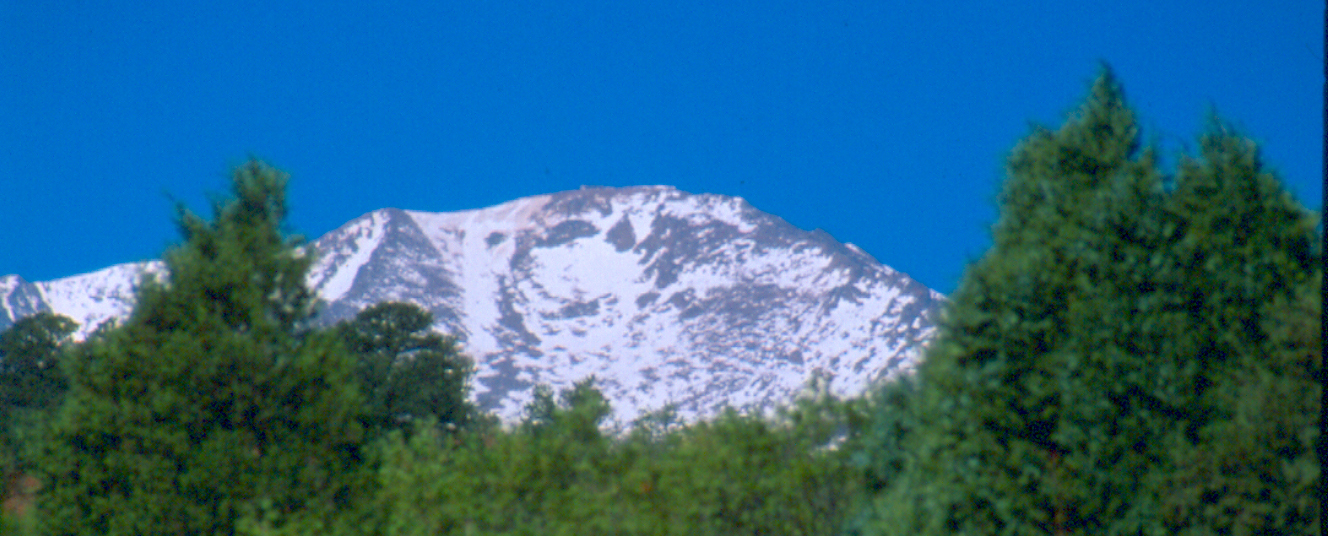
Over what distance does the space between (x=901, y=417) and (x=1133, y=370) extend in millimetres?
1814

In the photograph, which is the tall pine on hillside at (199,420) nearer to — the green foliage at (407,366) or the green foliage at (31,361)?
the green foliage at (407,366)

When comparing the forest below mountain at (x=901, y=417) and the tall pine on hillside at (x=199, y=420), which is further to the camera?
the tall pine on hillside at (x=199, y=420)

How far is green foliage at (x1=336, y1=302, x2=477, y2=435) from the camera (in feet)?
114

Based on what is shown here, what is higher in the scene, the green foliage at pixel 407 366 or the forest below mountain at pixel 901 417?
the green foliage at pixel 407 366

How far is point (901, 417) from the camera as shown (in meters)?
7.50

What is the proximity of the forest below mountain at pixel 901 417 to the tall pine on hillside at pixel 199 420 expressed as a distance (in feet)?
0.08

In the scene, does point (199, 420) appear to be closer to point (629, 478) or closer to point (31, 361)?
point (629, 478)

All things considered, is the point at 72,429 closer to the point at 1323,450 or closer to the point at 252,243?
the point at 252,243

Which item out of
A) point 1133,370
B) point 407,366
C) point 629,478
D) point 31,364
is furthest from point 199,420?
point 31,364

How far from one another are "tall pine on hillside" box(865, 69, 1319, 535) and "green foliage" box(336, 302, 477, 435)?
80.2 feet

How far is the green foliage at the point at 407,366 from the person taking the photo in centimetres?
3484

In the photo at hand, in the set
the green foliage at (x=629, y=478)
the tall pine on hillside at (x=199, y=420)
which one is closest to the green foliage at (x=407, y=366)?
the tall pine on hillside at (x=199, y=420)

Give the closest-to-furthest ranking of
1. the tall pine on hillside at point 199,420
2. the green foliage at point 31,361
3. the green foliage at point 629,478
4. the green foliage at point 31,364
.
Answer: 1. the green foliage at point 629,478
2. the tall pine on hillside at point 199,420
3. the green foliage at point 31,364
4. the green foliage at point 31,361

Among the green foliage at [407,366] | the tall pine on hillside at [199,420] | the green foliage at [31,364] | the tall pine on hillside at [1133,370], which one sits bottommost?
the tall pine on hillside at [1133,370]
